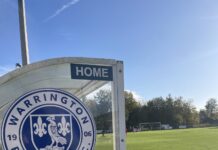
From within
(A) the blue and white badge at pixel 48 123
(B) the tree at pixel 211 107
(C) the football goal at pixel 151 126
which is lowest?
(C) the football goal at pixel 151 126

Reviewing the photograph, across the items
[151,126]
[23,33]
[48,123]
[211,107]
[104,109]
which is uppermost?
[211,107]

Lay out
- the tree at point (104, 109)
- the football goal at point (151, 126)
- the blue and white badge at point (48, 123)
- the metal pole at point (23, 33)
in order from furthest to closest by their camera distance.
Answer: the football goal at point (151, 126) → the metal pole at point (23, 33) → the tree at point (104, 109) → the blue and white badge at point (48, 123)

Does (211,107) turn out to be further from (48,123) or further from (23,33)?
(48,123)

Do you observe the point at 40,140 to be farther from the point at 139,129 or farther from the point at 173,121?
the point at 173,121

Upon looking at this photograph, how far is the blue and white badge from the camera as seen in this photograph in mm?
3236

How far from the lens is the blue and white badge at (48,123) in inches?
127

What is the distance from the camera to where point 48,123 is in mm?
3328

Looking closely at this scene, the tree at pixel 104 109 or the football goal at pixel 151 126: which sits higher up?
the tree at pixel 104 109

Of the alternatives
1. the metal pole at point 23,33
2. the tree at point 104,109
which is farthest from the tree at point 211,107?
the tree at point 104,109

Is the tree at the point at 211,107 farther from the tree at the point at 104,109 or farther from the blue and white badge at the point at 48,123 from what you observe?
the blue and white badge at the point at 48,123

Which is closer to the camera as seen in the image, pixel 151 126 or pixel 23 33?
pixel 23 33

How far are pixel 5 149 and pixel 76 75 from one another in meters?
0.86

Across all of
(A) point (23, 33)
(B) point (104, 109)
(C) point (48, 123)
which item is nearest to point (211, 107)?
(A) point (23, 33)

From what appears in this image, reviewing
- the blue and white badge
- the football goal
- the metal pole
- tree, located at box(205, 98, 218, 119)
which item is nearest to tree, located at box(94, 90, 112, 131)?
the blue and white badge
